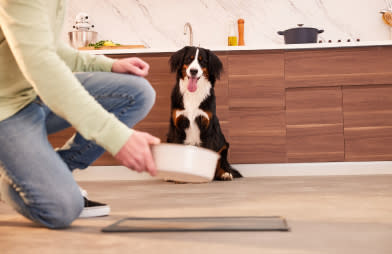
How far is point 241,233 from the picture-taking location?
110 centimetres

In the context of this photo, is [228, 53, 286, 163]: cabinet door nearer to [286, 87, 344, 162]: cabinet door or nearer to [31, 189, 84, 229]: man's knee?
[286, 87, 344, 162]: cabinet door

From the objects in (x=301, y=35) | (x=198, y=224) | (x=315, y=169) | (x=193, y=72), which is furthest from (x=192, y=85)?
(x=198, y=224)

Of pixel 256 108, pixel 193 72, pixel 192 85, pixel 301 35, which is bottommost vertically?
pixel 256 108

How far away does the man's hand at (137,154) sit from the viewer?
843 mm

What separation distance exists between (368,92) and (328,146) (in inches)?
21.5

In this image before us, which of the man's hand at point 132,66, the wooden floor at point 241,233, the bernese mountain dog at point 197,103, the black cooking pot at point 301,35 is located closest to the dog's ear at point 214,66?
the bernese mountain dog at point 197,103

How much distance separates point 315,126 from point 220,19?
1450 millimetres

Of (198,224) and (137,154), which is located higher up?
(137,154)

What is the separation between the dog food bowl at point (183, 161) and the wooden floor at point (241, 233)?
0.18m

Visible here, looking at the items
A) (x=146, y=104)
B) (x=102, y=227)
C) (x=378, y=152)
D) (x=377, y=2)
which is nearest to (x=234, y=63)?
(x=378, y=152)

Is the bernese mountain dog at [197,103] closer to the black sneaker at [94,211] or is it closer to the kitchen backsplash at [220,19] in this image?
the kitchen backsplash at [220,19]

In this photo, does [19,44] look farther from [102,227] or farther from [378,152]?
[378,152]

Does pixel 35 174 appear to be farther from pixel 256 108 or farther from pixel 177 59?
pixel 256 108

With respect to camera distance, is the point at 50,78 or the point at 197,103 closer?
the point at 50,78
